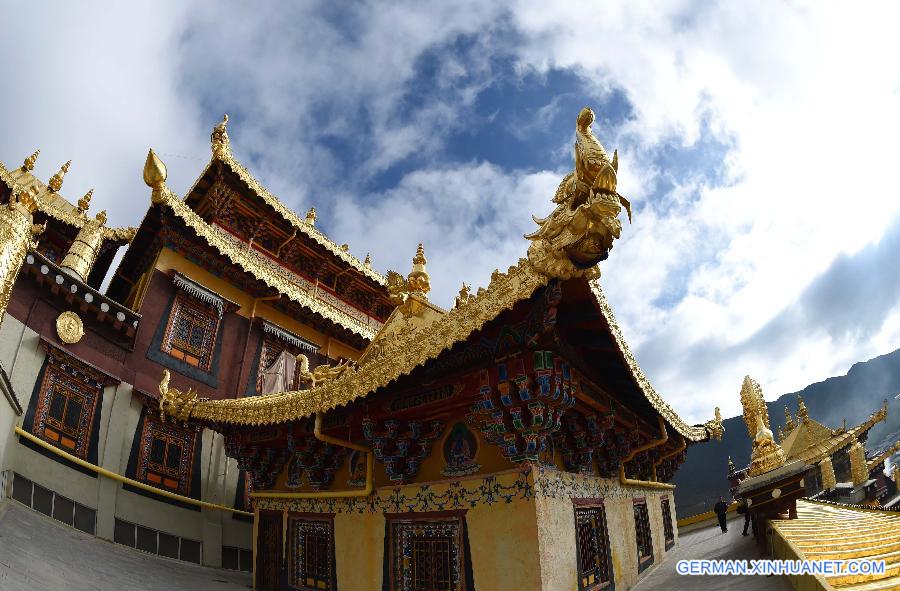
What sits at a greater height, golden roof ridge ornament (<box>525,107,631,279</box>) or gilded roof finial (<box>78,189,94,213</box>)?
gilded roof finial (<box>78,189,94,213</box>)

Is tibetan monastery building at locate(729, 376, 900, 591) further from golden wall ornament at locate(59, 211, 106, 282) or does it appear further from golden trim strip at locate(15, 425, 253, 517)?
golden wall ornament at locate(59, 211, 106, 282)

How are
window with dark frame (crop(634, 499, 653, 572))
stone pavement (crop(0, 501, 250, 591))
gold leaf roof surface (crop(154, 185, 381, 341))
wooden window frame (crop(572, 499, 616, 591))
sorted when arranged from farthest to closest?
gold leaf roof surface (crop(154, 185, 381, 341)) → window with dark frame (crop(634, 499, 653, 572)) → stone pavement (crop(0, 501, 250, 591)) → wooden window frame (crop(572, 499, 616, 591))

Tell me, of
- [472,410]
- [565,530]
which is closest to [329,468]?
[472,410]

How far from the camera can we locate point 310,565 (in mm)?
Result: 7688

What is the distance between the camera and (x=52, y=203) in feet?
57.9

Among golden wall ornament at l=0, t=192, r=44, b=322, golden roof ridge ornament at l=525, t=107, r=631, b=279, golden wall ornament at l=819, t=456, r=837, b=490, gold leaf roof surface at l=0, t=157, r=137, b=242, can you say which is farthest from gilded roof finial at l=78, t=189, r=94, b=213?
golden wall ornament at l=819, t=456, r=837, b=490

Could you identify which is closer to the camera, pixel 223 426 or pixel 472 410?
pixel 472 410

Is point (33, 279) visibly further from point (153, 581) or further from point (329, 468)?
point (329, 468)

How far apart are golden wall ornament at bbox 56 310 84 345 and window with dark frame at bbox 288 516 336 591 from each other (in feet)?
22.9

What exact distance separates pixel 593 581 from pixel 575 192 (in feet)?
16.5

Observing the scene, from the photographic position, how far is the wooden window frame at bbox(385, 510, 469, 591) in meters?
5.56

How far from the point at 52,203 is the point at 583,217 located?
21.6 metres

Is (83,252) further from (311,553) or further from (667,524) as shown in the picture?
(667,524)

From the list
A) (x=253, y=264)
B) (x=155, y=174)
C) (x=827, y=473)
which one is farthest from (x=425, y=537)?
(x=827, y=473)
